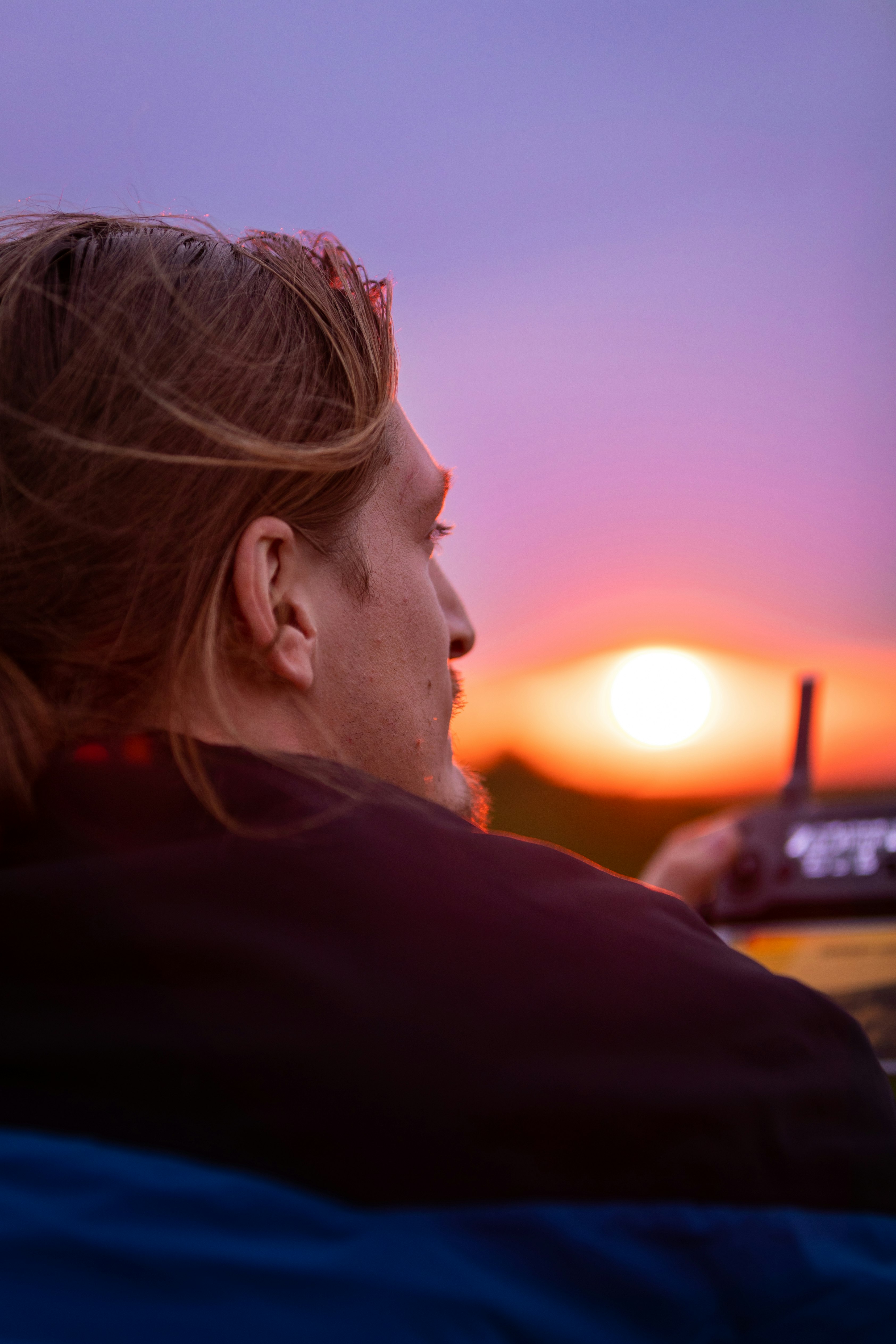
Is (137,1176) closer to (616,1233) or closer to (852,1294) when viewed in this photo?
(616,1233)

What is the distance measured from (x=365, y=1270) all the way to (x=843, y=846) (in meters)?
2.32

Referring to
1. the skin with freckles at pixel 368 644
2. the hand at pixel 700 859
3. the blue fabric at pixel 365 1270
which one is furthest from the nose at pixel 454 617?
the hand at pixel 700 859

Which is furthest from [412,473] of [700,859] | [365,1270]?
[700,859]

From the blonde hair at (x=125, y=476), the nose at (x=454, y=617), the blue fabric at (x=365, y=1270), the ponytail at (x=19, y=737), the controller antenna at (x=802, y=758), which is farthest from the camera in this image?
the controller antenna at (x=802, y=758)

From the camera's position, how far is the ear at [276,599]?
880 mm

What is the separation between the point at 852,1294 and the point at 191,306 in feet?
3.07

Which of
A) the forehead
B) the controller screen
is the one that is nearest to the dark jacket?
the forehead

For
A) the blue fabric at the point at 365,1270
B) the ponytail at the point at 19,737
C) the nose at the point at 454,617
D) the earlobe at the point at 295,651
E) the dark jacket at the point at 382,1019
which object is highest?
the nose at the point at 454,617

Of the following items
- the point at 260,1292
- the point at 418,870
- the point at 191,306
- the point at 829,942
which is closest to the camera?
the point at 260,1292

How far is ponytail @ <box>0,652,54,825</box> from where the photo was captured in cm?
73

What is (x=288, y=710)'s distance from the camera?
95 centimetres

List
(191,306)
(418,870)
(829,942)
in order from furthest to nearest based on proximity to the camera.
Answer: (829,942) < (191,306) < (418,870)

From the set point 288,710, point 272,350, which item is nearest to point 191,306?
point 272,350

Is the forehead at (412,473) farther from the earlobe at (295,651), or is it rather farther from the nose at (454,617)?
the earlobe at (295,651)
